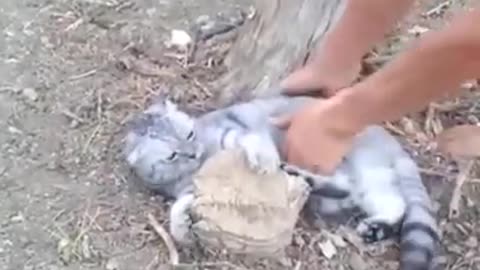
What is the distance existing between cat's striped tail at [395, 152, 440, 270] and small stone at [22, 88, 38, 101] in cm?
66

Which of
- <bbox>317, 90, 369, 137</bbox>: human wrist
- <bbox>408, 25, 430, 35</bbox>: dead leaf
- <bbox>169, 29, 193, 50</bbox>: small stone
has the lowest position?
<bbox>408, 25, 430, 35</bbox>: dead leaf

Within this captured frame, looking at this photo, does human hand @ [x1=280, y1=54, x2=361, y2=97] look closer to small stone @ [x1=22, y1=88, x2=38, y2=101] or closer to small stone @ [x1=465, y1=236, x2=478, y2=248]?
small stone @ [x1=465, y1=236, x2=478, y2=248]

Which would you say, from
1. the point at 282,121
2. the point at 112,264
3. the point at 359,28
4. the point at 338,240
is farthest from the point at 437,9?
the point at 112,264

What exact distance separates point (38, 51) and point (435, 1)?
857 mm

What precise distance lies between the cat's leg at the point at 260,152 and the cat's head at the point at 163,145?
0.08 m

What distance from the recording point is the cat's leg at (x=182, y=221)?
6.59 ft

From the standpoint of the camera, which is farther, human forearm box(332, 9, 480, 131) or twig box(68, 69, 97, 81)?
twig box(68, 69, 97, 81)

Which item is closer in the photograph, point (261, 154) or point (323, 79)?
point (261, 154)

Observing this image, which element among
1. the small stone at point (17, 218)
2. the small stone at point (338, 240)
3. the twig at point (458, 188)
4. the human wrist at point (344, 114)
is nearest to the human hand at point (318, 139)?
the human wrist at point (344, 114)

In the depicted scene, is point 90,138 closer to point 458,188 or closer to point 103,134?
point 103,134

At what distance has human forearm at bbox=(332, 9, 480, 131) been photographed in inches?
72.0

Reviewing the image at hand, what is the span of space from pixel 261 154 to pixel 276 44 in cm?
34

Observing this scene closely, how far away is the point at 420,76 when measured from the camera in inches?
74.7

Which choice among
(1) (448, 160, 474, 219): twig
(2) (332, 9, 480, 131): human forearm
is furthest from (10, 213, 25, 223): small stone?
(1) (448, 160, 474, 219): twig
